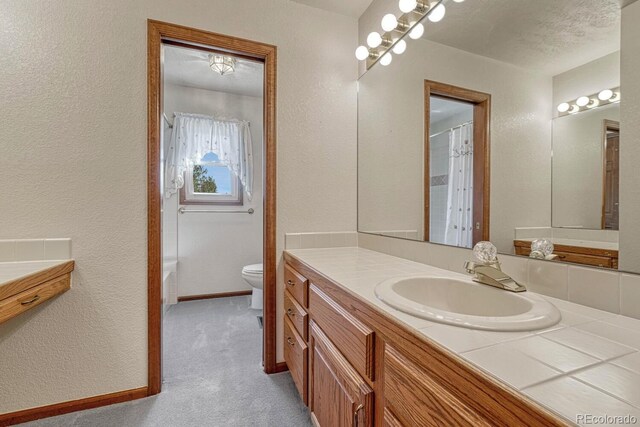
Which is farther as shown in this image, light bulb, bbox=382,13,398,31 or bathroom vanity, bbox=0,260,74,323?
light bulb, bbox=382,13,398,31

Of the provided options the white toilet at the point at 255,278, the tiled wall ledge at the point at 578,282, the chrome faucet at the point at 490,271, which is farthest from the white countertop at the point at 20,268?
the tiled wall ledge at the point at 578,282

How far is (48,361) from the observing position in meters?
1.40

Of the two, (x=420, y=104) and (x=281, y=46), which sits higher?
(x=281, y=46)

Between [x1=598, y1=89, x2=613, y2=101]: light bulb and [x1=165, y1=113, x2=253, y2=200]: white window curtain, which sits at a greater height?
[x1=165, y1=113, x2=253, y2=200]: white window curtain

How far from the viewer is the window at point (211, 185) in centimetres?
318

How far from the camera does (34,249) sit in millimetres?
1366

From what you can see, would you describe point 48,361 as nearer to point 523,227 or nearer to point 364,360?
point 364,360

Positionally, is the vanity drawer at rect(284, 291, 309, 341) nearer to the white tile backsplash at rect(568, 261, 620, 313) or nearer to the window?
the white tile backsplash at rect(568, 261, 620, 313)

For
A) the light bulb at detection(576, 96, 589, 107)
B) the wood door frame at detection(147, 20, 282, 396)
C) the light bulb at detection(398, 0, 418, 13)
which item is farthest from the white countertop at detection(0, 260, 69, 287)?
the light bulb at detection(398, 0, 418, 13)

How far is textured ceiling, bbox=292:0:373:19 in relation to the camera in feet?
5.88

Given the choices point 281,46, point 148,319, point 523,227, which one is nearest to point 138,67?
point 281,46

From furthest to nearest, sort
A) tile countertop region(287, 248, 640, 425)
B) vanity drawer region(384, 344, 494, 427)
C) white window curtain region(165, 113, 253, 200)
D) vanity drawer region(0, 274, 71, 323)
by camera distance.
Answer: white window curtain region(165, 113, 253, 200) → vanity drawer region(0, 274, 71, 323) → vanity drawer region(384, 344, 494, 427) → tile countertop region(287, 248, 640, 425)

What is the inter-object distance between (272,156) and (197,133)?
1.76 meters

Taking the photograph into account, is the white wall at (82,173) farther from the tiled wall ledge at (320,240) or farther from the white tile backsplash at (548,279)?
the white tile backsplash at (548,279)
